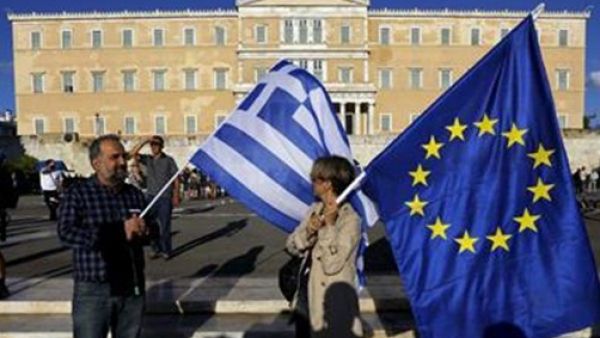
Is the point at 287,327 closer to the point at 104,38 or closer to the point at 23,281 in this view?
the point at 23,281

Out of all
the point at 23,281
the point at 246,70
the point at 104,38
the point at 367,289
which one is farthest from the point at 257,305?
the point at 104,38

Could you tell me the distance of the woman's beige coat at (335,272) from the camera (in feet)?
13.4

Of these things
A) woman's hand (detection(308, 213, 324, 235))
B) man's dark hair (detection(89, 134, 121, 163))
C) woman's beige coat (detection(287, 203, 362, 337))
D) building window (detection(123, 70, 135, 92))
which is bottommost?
woman's beige coat (detection(287, 203, 362, 337))

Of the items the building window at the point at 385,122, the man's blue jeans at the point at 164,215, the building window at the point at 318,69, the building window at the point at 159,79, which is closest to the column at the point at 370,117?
the building window at the point at 385,122

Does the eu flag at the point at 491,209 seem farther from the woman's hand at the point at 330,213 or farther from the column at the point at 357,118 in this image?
the column at the point at 357,118

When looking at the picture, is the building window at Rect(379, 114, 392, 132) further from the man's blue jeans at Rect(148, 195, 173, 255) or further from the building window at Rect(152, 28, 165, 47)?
the man's blue jeans at Rect(148, 195, 173, 255)

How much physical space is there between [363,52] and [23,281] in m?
63.4

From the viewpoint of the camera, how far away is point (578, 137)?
60656 millimetres

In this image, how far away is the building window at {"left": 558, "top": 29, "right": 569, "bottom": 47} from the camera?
72875mm

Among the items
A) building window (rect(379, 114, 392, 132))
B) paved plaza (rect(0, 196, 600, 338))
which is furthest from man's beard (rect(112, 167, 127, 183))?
building window (rect(379, 114, 392, 132))

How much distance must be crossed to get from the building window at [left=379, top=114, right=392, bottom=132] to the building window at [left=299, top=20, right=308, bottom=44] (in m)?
10.2

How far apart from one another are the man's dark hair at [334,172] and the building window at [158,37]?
7047 cm

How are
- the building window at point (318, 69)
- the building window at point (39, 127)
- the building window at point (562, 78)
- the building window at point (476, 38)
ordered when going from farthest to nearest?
1. the building window at point (562, 78)
2. the building window at point (39, 127)
3. the building window at point (476, 38)
4. the building window at point (318, 69)

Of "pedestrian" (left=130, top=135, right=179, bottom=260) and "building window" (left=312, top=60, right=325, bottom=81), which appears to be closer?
"pedestrian" (left=130, top=135, right=179, bottom=260)
